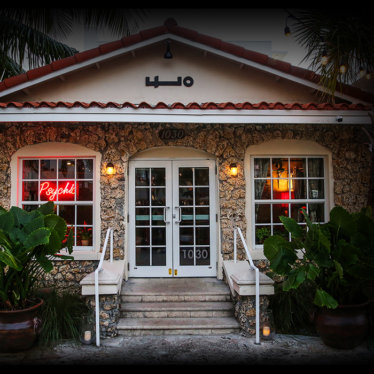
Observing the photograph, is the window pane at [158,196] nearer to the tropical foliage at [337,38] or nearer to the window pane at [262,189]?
the window pane at [262,189]

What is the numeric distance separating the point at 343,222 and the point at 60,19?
21.1ft

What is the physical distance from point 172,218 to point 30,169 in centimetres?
292

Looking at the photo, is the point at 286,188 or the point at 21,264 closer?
the point at 21,264

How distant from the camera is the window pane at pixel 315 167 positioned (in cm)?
725

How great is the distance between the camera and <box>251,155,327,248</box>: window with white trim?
720cm

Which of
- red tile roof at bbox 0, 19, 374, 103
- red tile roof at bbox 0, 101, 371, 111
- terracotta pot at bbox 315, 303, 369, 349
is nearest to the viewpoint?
terracotta pot at bbox 315, 303, 369, 349

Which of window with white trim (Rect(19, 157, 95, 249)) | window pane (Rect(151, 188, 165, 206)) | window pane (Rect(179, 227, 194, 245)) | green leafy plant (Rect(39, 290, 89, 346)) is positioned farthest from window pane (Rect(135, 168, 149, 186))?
green leafy plant (Rect(39, 290, 89, 346))

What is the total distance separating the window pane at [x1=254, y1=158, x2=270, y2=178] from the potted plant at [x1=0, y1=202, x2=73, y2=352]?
3.79 meters

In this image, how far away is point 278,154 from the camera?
282 inches

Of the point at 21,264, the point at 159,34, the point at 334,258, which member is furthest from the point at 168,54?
the point at 334,258

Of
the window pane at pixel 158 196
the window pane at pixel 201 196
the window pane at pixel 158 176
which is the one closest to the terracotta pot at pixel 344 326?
the window pane at pixel 201 196

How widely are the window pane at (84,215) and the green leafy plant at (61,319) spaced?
159 centimetres

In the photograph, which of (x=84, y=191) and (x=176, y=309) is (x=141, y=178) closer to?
(x=84, y=191)

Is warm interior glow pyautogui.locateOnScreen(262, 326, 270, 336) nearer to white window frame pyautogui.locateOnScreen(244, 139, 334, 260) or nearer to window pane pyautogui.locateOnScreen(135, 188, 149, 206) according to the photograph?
white window frame pyautogui.locateOnScreen(244, 139, 334, 260)
